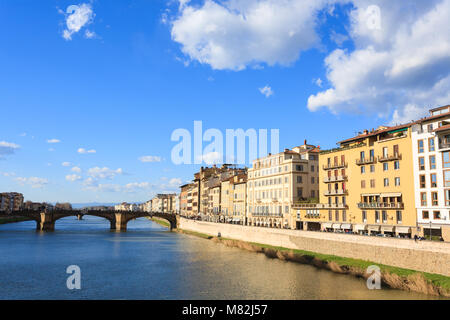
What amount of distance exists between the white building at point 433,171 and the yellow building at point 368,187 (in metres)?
1.07

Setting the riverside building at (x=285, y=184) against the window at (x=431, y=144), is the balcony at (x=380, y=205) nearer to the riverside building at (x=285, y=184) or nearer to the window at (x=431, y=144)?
the window at (x=431, y=144)

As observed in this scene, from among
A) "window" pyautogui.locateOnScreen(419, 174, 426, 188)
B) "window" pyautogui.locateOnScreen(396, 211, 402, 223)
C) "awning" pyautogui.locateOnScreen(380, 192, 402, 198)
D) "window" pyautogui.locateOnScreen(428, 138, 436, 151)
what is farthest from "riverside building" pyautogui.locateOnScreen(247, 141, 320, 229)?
"window" pyautogui.locateOnScreen(428, 138, 436, 151)

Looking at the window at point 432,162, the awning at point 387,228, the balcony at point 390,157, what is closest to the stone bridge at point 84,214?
the awning at point 387,228

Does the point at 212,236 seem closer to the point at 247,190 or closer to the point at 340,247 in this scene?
the point at 247,190

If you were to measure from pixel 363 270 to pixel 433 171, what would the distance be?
1528cm

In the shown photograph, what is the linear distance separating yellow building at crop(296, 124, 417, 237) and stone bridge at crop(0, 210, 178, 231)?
68.7 metres

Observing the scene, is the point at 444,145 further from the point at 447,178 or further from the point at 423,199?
the point at 423,199

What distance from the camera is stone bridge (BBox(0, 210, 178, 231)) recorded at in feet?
363

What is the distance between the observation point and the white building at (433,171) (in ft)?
140

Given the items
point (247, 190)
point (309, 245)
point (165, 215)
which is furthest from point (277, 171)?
point (165, 215)

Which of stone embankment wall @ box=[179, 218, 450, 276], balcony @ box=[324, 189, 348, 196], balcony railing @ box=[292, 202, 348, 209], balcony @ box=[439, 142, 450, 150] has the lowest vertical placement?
stone embankment wall @ box=[179, 218, 450, 276]

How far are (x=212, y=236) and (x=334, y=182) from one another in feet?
118

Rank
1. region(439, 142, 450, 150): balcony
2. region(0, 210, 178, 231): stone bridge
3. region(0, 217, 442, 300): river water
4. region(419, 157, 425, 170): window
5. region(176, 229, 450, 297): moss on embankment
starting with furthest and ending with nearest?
region(0, 210, 178, 231): stone bridge < region(419, 157, 425, 170): window < region(439, 142, 450, 150): balcony < region(0, 217, 442, 300): river water < region(176, 229, 450, 297): moss on embankment

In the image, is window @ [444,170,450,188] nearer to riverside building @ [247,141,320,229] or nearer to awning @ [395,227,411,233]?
awning @ [395,227,411,233]
